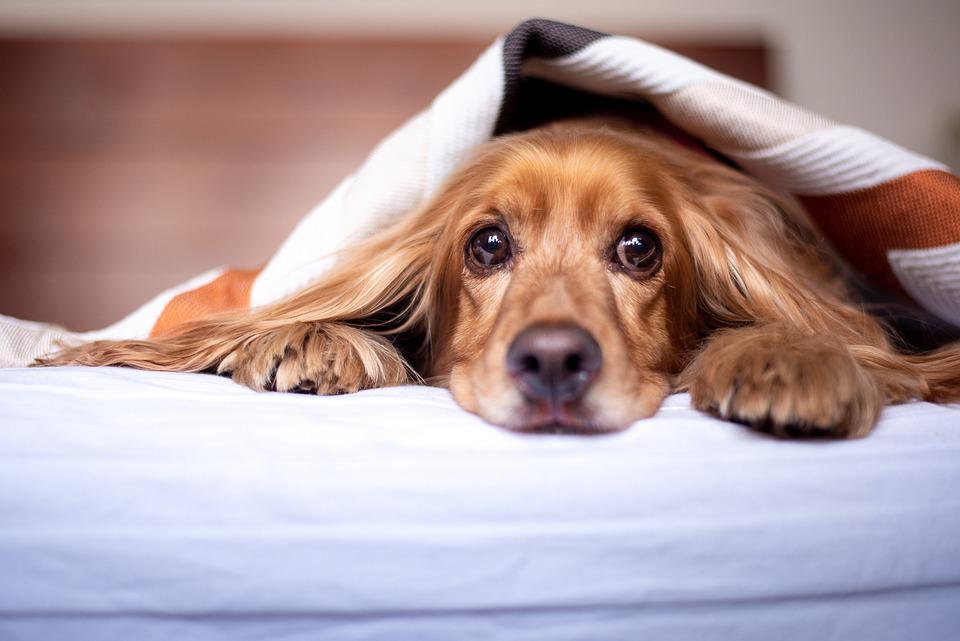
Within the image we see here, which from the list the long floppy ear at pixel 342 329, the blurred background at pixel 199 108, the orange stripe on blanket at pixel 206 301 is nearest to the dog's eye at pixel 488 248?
the long floppy ear at pixel 342 329

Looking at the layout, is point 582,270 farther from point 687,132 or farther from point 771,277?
point 687,132

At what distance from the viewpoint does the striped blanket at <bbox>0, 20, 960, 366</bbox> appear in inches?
51.6

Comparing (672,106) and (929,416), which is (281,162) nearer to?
(672,106)

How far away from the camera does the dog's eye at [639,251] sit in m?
1.26

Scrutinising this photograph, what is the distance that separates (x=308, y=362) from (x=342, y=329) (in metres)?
0.19

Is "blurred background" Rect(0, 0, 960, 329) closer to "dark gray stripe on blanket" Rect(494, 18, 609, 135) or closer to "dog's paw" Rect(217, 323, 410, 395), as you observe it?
"dark gray stripe on blanket" Rect(494, 18, 609, 135)

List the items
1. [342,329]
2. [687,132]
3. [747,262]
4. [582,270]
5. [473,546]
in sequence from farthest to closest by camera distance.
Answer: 1. [687,132]
2. [747,262]
3. [342,329]
4. [582,270]
5. [473,546]

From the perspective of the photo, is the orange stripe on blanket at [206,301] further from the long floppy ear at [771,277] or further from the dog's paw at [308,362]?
the long floppy ear at [771,277]

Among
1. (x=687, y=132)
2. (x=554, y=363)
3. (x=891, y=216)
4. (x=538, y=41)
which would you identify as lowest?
(x=554, y=363)

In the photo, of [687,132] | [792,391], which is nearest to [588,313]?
[792,391]

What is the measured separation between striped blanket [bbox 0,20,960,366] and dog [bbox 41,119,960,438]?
7cm

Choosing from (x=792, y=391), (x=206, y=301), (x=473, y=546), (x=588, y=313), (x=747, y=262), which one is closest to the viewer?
(x=473, y=546)

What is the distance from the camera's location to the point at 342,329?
128cm

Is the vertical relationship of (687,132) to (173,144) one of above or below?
above
